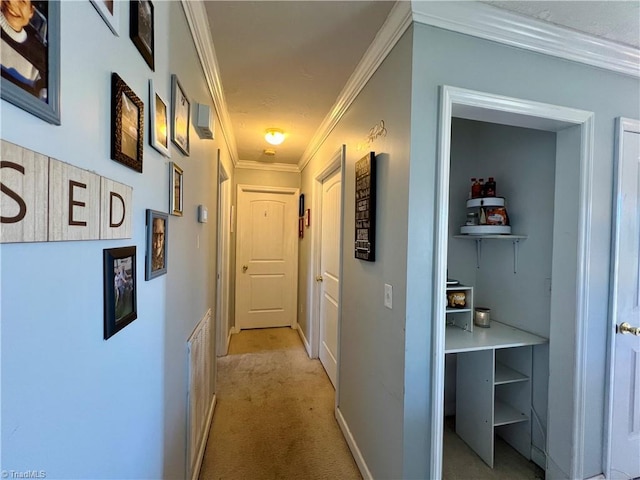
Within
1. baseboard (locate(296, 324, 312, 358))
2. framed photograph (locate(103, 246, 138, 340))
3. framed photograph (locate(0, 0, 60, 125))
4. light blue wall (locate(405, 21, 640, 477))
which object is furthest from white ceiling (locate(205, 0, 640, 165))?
baseboard (locate(296, 324, 312, 358))

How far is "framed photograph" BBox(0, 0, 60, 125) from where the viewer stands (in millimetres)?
377

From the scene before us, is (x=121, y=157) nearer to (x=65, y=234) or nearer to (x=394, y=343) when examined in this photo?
(x=65, y=234)

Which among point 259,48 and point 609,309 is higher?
point 259,48

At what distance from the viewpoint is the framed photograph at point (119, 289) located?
65 centimetres

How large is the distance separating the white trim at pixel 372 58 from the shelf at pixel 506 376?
2.10 metres

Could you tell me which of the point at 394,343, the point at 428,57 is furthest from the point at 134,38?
the point at 394,343

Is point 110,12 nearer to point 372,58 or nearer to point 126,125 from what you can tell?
point 126,125

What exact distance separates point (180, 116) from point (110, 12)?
0.57 meters

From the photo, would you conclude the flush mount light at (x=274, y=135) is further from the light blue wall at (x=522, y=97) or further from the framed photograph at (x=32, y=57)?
the framed photograph at (x=32, y=57)

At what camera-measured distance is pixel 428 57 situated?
1268 millimetres

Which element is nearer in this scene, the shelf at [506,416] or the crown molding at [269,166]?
the shelf at [506,416]

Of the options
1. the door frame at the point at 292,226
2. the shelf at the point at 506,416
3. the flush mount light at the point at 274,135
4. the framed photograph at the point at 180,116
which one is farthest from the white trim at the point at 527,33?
the door frame at the point at 292,226

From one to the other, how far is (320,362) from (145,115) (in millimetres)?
2955

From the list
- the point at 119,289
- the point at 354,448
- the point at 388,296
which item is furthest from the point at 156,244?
the point at 354,448
